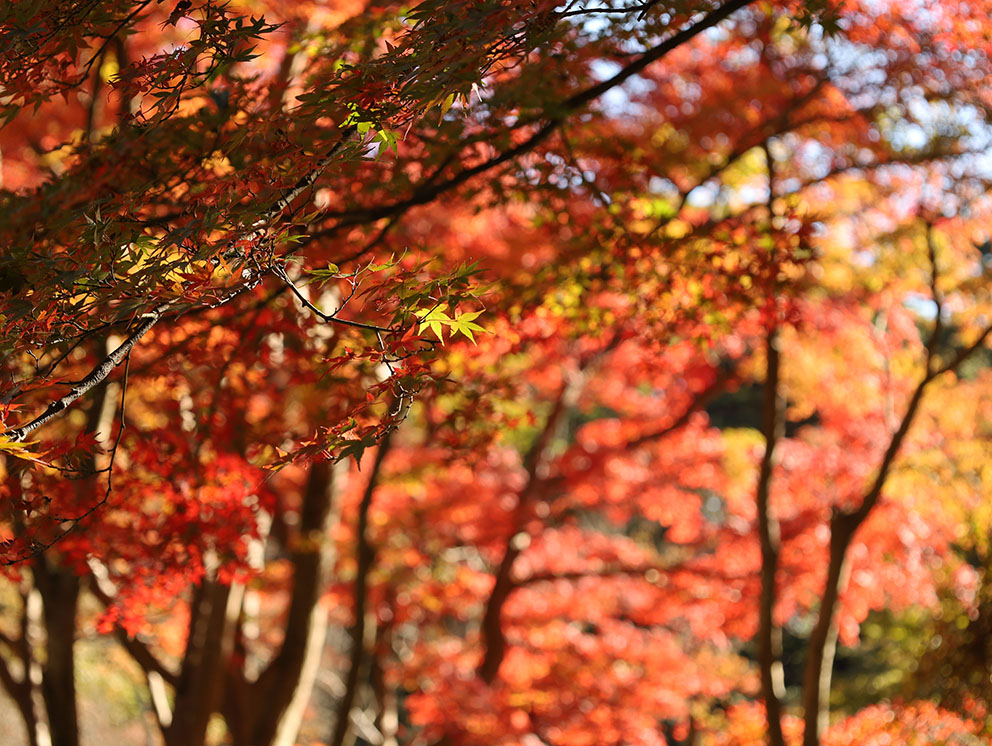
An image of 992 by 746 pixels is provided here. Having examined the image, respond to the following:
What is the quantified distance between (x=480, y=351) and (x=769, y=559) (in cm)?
259

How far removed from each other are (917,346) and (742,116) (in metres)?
3.95

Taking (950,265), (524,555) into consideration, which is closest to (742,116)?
(950,265)

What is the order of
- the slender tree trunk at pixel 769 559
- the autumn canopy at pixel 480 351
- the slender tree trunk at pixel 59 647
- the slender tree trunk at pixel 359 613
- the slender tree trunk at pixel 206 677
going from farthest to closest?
the slender tree trunk at pixel 359 613 → the slender tree trunk at pixel 769 559 → the slender tree trunk at pixel 206 677 → the slender tree trunk at pixel 59 647 → the autumn canopy at pixel 480 351

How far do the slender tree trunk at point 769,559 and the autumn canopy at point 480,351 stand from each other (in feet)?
0.10

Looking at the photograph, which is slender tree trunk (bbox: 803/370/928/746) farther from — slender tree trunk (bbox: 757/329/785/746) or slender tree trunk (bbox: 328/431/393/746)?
slender tree trunk (bbox: 328/431/393/746)

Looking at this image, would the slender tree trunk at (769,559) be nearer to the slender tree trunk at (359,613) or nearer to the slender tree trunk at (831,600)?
the slender tree trunk at (831,600)

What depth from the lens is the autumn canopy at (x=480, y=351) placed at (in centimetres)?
232

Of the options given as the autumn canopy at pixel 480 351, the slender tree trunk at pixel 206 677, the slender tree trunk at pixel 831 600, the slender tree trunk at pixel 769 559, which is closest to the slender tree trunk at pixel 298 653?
the autumn canopy at pixel 480 351

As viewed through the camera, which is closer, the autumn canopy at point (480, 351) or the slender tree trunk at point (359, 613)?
the autumn canopy at point (480, 351)

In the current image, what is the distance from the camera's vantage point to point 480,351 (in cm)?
479

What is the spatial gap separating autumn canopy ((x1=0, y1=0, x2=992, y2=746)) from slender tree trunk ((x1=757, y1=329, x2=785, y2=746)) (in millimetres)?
30

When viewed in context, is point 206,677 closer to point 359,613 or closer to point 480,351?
point 359,613

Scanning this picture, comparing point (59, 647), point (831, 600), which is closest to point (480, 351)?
point (831, 600)

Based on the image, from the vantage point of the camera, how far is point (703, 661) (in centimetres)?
1291
